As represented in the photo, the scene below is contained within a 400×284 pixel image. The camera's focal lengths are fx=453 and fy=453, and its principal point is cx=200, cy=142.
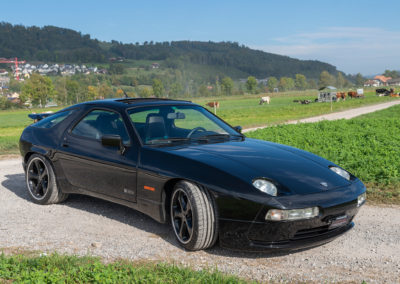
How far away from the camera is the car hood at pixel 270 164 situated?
4242mm

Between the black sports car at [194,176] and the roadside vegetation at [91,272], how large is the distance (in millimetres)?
614

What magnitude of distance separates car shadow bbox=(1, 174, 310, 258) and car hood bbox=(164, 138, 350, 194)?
728 millimetres

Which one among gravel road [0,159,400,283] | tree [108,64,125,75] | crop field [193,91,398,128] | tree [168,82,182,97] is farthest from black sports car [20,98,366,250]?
tree [108,64,125,75]

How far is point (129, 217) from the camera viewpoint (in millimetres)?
5695

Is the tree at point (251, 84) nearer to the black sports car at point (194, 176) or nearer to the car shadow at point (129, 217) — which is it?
the car shadow at point (129, 217)

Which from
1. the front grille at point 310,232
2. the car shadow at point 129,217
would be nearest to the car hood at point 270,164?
the front grille at point 310,232

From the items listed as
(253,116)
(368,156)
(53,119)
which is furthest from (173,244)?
(253,116)

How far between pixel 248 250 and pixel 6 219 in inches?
130

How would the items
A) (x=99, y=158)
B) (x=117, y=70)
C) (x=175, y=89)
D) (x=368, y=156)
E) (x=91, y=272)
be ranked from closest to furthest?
(x=91, y=272)
(x=99, y=158)
(x=368, y=156)
(x=175, y=89)
(x=117, y=70)

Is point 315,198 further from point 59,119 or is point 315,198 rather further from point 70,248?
point 59,119

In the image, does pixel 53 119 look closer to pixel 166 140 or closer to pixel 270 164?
pixel 166 140

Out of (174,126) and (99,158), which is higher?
(174,126)

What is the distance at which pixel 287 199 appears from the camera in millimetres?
3980

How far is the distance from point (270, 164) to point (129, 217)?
6.83 ft
